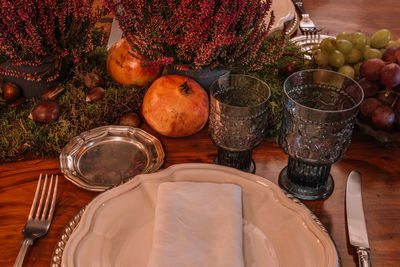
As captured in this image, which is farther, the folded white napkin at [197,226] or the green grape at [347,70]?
the green grape at [347,70]

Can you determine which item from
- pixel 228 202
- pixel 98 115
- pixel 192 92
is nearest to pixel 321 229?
pixel 228 202

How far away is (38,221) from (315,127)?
0.55 meters

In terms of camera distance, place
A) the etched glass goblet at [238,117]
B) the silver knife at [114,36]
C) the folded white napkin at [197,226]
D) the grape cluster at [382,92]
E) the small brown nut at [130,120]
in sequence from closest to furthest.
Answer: the folded white napkin at [197,226], the etched glass goblet at [238,117], the grape cluster at [382,92], the small brown nut at [130,120], the silver knife at [114,36]

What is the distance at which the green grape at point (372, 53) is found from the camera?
0.99 m

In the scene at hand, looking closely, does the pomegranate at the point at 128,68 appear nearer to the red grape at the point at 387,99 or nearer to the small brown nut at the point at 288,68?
the small brown nut at the point at 288,68

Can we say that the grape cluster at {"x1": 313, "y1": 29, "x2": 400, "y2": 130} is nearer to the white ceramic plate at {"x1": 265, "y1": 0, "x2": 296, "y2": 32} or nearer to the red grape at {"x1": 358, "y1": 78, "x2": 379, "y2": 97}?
the red grape at {"x1": 358, "y1": 78, "x2": 379, "y2": 97}

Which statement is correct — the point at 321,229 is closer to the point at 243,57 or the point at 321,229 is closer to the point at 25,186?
the point at 243,57

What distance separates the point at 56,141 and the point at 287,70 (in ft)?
2.01

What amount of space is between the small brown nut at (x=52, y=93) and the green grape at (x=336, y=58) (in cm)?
71

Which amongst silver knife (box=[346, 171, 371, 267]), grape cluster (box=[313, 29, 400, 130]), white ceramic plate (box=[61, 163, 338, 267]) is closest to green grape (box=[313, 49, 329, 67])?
grape cluster (box=[313, 29, 400, 130])

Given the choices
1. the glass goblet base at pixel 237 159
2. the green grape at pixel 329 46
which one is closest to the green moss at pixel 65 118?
the glass goblet base at pixel 237 159

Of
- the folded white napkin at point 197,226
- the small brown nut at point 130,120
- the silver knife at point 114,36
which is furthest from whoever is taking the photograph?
the silver knife at point 114,36

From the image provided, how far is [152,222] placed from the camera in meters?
0.71

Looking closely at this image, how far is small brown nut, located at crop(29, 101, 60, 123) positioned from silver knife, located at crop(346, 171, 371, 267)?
70 centimetres
